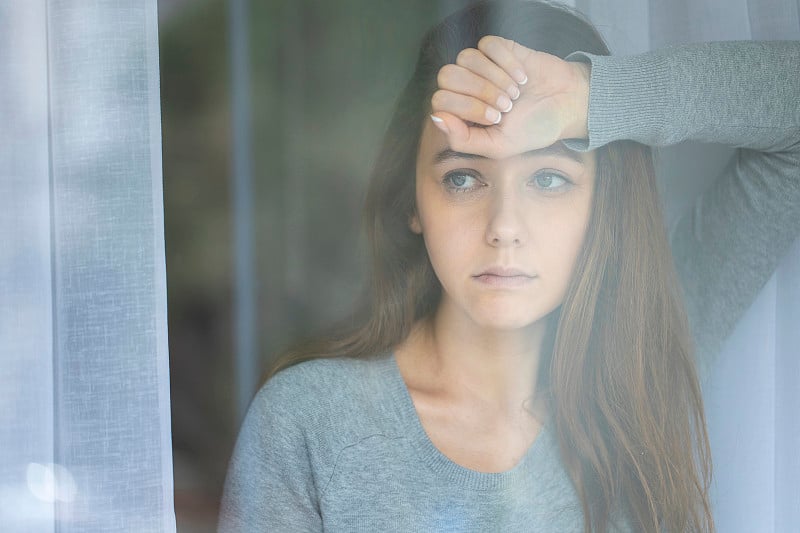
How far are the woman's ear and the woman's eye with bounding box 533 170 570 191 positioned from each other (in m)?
0.20

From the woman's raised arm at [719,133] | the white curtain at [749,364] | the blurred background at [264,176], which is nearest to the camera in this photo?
the blurred background at [264,176]

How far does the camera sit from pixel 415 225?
43.9 inches

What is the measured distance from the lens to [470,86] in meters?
0.89

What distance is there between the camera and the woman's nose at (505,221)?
95 cm

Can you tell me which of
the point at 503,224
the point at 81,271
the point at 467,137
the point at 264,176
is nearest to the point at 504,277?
the point at 503,224

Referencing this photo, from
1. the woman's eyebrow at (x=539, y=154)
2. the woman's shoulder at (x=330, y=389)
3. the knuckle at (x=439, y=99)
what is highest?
the knuckle at (x=439, y=99)

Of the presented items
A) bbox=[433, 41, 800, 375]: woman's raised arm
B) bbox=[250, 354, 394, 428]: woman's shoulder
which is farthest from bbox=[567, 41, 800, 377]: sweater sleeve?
bbox=[250, 354, 394, 428]: woman's shoulder

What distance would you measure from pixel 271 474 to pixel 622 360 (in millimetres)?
480

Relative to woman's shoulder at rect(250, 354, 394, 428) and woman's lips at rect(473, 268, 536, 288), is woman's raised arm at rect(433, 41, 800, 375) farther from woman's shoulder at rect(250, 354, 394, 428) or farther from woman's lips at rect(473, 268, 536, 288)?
woman's shoulder at rect(250, 354, 394, 428)

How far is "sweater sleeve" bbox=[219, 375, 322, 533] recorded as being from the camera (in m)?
0.91

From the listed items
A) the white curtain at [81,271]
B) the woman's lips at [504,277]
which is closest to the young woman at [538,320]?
the woman's lips at [504,277]

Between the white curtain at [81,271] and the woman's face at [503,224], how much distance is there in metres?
0.39

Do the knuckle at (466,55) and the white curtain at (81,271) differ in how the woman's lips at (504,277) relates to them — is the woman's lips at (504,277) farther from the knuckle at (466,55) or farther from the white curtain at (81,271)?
the white curtain at (81,271)

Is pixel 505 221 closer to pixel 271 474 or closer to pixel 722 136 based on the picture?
pixel 722 136
